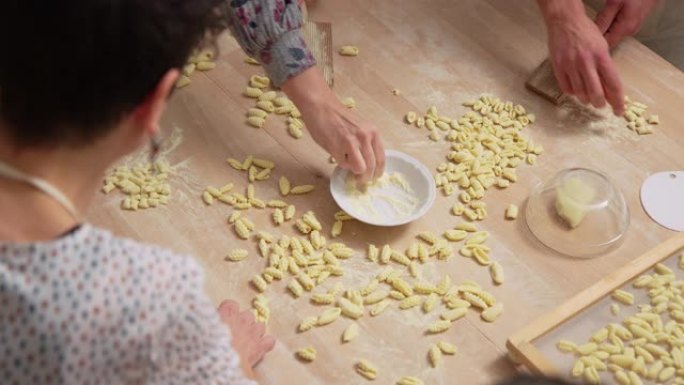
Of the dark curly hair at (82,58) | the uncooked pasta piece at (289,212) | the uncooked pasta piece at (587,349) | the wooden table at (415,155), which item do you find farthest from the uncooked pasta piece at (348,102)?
the dark curly hair at (82,58)

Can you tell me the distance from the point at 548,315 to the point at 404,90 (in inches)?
22.5

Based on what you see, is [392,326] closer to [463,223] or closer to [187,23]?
[463,223]

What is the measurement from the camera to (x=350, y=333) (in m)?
1.17

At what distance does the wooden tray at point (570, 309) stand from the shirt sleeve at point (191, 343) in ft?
1.42

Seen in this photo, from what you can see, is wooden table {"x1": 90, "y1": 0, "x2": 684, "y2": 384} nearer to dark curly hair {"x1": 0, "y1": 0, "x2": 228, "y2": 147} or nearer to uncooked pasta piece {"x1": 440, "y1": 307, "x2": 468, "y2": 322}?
uncooked pasta piece {"x1": 440, "y1": 307, "x2": 468, "y2": 322}

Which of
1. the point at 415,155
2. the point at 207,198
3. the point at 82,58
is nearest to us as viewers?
the point at 82,58

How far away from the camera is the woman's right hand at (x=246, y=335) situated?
1.12 metres

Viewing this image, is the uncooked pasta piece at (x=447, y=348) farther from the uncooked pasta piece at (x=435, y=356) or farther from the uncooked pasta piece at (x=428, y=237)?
the uncooked pasta piece at (x=428, y=237)

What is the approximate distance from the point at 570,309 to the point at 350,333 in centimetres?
33

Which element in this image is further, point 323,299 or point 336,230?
point 336,230

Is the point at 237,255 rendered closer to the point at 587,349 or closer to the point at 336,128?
the point at 336,128

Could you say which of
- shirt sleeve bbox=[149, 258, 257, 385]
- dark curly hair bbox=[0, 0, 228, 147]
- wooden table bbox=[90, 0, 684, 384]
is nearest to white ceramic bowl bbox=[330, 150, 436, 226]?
wooden table bbox=[90, 0, 684, 384]

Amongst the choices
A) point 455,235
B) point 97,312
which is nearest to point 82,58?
point 97,312

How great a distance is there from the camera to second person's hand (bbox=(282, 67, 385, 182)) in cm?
131
